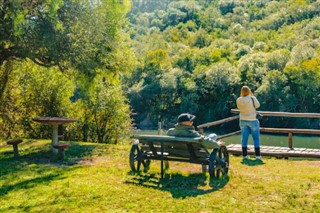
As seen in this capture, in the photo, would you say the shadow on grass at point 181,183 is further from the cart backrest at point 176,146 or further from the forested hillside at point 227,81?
the forested hillside at point 227,81

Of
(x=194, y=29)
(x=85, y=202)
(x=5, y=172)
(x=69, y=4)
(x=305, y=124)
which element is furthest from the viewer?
(x=194, y=29)

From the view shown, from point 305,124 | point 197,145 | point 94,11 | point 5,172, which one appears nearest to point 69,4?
point 94,11

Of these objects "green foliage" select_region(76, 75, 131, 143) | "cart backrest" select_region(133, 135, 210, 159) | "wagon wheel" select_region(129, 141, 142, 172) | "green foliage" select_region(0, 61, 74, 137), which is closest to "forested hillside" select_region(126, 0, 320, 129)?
"green foliage" select_region(76, 75, 131, 143)

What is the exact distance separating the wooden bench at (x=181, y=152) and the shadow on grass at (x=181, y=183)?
239mm

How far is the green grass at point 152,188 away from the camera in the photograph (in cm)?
670

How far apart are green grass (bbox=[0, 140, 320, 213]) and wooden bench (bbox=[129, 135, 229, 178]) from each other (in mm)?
308

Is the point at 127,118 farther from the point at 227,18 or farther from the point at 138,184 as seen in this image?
the point at 227,18

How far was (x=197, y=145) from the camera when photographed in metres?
8.23

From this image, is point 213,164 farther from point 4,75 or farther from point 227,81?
point 227,81

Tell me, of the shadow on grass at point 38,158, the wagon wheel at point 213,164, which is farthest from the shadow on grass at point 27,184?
the wagon wheel at point 213,164

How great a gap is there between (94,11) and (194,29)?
441 ft

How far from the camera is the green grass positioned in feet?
22.0

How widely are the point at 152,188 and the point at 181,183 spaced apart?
668mm

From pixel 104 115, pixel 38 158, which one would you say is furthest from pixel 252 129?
pixel 104 115
